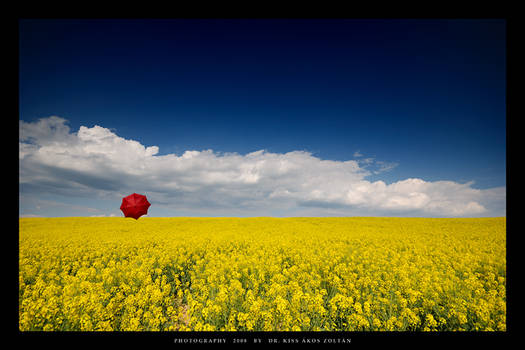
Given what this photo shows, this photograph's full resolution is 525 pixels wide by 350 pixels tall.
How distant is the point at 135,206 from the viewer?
815 centimetres

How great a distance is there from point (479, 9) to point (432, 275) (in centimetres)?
527

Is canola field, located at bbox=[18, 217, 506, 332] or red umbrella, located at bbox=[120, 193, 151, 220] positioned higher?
red umbrella, located at bbox=[120, 193, 151, 220]

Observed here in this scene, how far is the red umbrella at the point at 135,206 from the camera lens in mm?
8078

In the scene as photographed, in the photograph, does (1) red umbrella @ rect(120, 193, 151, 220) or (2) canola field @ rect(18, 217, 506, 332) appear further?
(1) red umbrella @ rect(120, 193, 151, 220)

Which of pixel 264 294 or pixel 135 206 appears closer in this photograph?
pixel 264 294

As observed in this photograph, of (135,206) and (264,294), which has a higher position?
(135,206)

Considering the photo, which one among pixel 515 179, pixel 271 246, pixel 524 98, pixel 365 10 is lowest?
pixel 271 246

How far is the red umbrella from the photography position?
808cm

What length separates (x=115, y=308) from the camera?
3637 mm

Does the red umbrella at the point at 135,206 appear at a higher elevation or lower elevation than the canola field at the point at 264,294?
higher
